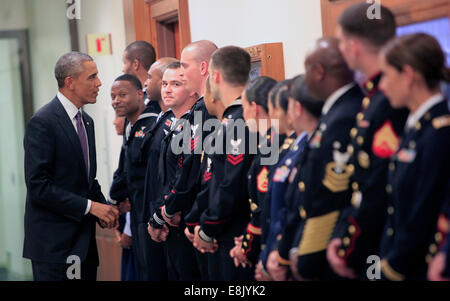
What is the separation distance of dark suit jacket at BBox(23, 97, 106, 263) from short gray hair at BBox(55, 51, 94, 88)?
0.63 ft

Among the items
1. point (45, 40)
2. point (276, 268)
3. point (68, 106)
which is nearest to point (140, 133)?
point (68, 106)

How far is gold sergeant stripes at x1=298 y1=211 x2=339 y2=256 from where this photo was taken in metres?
2.37

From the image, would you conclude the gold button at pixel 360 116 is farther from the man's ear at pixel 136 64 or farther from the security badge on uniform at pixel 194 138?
the man's ear at pixel 136 64

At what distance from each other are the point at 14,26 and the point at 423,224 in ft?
21.1

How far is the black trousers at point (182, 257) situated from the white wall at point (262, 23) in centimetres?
113

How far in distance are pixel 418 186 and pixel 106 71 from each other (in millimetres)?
5256

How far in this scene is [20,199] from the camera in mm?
7652

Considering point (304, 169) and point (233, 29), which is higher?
point (233, 29)

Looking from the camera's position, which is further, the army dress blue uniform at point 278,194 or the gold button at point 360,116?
the army dress blue uniform at point 278,194

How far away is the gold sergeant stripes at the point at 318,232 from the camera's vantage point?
7.78ft

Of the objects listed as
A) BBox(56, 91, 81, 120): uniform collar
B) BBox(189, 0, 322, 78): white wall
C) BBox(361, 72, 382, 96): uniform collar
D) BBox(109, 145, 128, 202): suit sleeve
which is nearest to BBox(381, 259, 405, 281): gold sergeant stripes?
BBox(361, 72, 382, 96): uniform collar

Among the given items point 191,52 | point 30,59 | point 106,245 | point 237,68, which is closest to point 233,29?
point 191,52

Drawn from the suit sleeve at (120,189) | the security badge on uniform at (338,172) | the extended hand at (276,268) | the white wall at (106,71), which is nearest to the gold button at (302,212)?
the security badge on uniform at (338,172)
